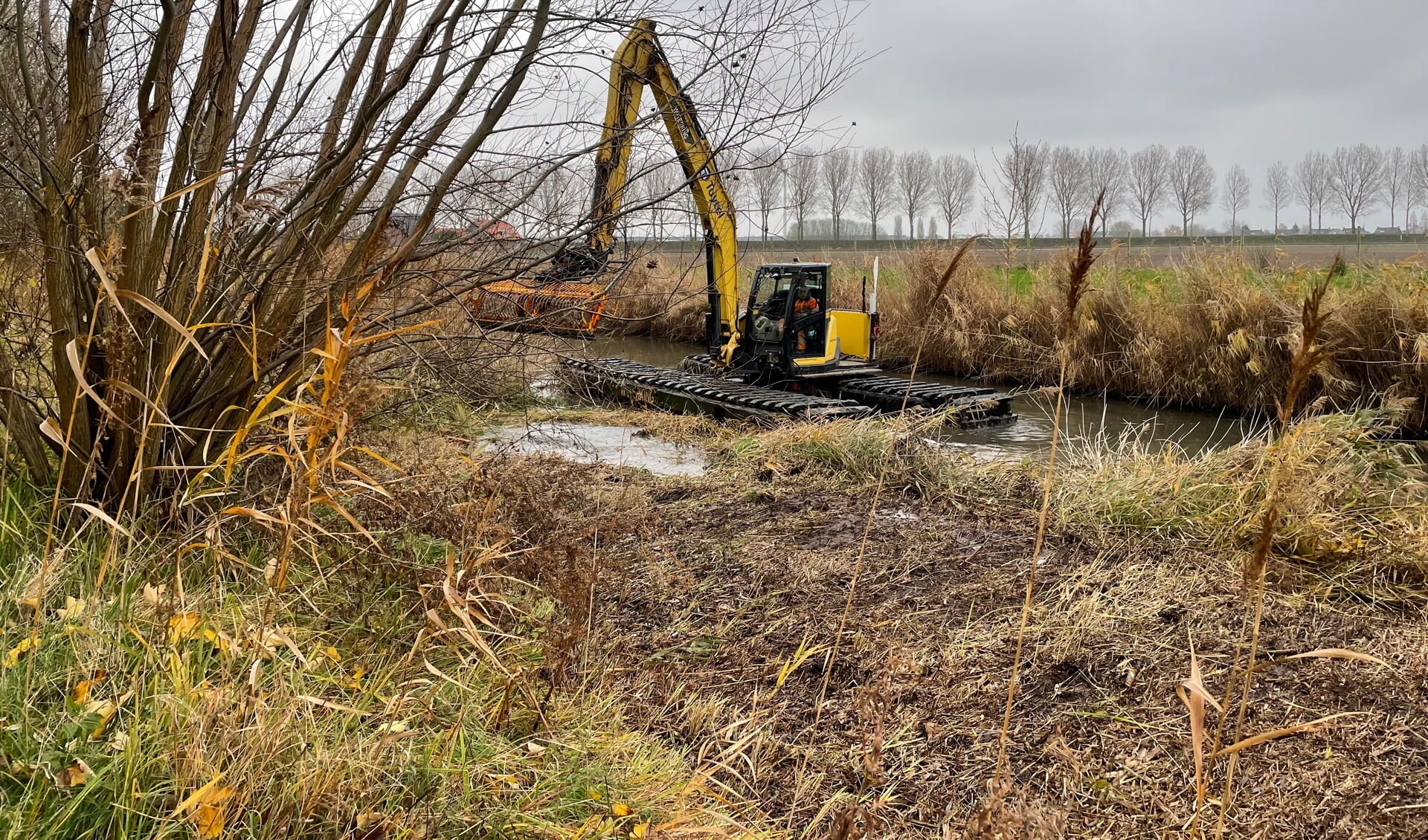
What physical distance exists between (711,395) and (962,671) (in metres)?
7.54

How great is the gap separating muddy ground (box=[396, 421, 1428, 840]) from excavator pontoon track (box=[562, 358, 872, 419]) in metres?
4.24

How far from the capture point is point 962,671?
3.39m

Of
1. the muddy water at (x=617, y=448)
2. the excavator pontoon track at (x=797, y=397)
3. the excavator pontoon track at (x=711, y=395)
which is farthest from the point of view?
the excavator pontoon track at (x=797, y=397)

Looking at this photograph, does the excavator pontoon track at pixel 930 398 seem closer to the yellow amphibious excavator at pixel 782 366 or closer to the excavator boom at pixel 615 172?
the yellow amphibious excavator at pixel 782 366

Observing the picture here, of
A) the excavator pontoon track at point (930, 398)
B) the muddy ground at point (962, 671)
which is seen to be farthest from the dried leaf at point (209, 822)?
the excavator pontoon track at point (930, 398)

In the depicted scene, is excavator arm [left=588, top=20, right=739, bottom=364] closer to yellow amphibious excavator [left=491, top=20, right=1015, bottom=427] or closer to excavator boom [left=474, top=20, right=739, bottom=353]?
excavator boom [left=474, top=20, right=739, bottom=353]

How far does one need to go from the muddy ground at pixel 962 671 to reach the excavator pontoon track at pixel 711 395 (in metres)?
4.24

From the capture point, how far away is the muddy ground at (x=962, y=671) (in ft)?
8.64

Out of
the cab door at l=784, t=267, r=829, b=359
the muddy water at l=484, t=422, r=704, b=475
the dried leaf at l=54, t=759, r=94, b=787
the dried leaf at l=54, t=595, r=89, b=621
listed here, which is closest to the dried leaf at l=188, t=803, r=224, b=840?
the dried leaf at l=54, t=759, r=94, b=787

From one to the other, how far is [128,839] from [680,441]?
295 inches

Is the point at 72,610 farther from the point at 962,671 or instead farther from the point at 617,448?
the point at 617,448

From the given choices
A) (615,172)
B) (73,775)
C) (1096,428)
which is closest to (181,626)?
(73,775)

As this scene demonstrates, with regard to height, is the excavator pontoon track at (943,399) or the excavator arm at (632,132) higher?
the excavator arm at (632,132)

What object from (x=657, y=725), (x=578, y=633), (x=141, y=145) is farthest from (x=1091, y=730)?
(x=141, y=145)
